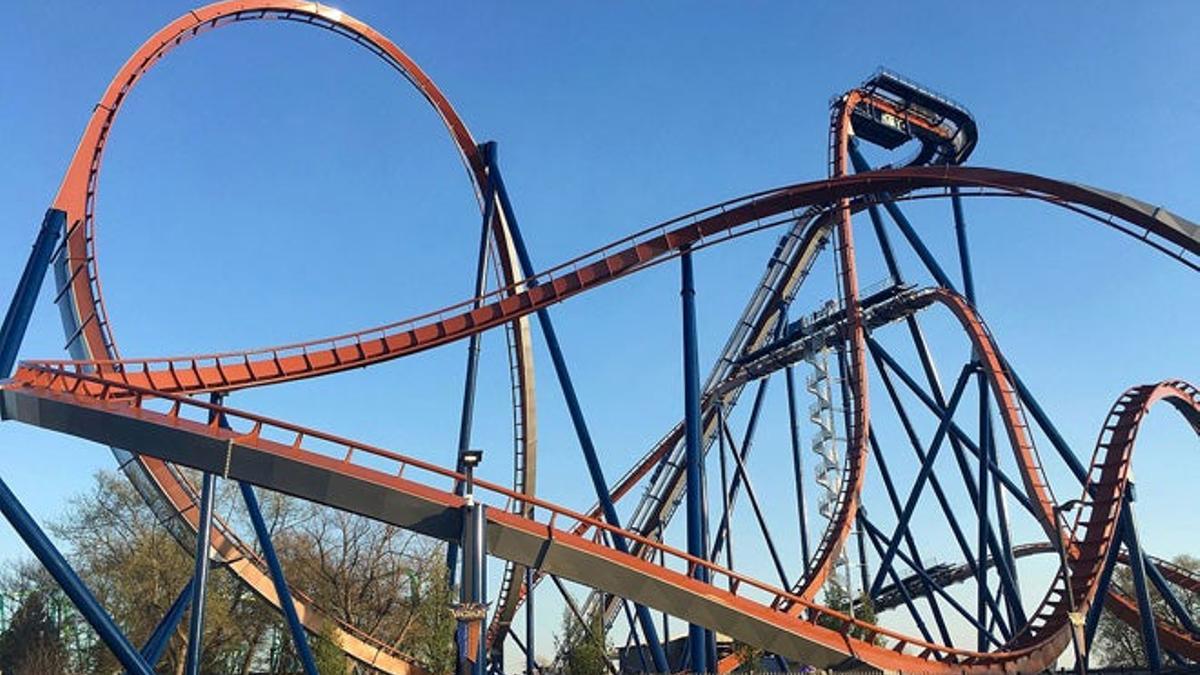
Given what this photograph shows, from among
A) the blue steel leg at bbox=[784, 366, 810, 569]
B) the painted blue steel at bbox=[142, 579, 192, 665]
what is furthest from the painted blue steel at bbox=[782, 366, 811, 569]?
the painted blue steel at bbox=[142, 579, 192, 665]

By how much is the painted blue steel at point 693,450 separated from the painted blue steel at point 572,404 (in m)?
1.02

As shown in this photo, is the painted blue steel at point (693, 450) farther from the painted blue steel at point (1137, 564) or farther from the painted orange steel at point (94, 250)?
the painted blue steel at point (1137, 564)

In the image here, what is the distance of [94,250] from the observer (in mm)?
14648

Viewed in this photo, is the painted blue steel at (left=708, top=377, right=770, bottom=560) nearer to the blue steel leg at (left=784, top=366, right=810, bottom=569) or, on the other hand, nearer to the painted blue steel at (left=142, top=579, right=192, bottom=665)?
the blue steel leg at (left=784, top=366, right=810, bottom=569)

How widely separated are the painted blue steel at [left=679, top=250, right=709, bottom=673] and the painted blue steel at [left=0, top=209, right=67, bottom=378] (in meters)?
9.35

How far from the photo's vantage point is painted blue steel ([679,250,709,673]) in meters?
13.3

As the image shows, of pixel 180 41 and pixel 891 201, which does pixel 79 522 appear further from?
pixel 891 201

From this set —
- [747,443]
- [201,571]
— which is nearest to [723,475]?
[747,443]

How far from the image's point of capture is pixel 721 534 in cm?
2262

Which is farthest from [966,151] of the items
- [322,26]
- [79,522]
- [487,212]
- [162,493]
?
[79,522]

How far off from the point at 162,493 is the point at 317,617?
3.74 m

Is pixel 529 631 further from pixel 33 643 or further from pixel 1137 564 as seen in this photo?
pixel 33 643

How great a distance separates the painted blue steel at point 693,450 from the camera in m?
13.3

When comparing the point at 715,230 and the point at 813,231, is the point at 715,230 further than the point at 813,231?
No
